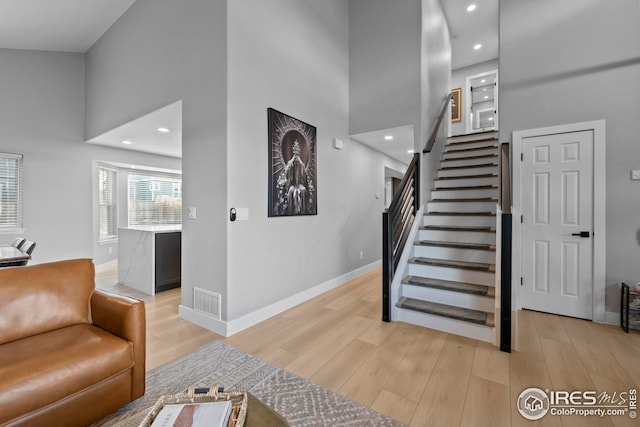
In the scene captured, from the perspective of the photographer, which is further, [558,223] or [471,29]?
[471,29]

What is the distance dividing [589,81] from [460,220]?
1978mm

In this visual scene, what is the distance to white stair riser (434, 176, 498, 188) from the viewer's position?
4.11 meters

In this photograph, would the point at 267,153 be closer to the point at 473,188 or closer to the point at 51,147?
the point at 473,188

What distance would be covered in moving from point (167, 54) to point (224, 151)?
1673 millimetres

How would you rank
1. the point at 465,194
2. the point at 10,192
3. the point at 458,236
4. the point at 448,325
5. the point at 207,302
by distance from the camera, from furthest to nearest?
the point at 10,192, the point at 465,194, the point at 458,236, the point at 207,302, the point at 448,325

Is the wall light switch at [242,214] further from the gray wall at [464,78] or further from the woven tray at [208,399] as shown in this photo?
the gray wall at [464,78]

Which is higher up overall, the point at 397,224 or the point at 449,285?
the point at 397,224

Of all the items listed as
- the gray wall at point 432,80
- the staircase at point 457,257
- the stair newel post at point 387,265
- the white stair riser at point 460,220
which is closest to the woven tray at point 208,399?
the stair newel post at point 387,265

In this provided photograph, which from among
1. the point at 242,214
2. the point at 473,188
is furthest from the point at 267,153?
the point at 473,188

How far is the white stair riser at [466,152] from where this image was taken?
4.70 m

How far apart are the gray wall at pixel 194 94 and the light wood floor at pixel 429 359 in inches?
27.5

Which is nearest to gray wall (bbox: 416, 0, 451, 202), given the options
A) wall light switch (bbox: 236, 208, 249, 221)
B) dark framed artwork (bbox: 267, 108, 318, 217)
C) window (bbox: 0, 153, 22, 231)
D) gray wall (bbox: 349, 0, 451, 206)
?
gray wall (bbox: 349, 0, 451, 206)

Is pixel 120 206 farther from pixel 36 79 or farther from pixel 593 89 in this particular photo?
pixel 593 89

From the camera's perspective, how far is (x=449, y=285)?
294 centimetres
